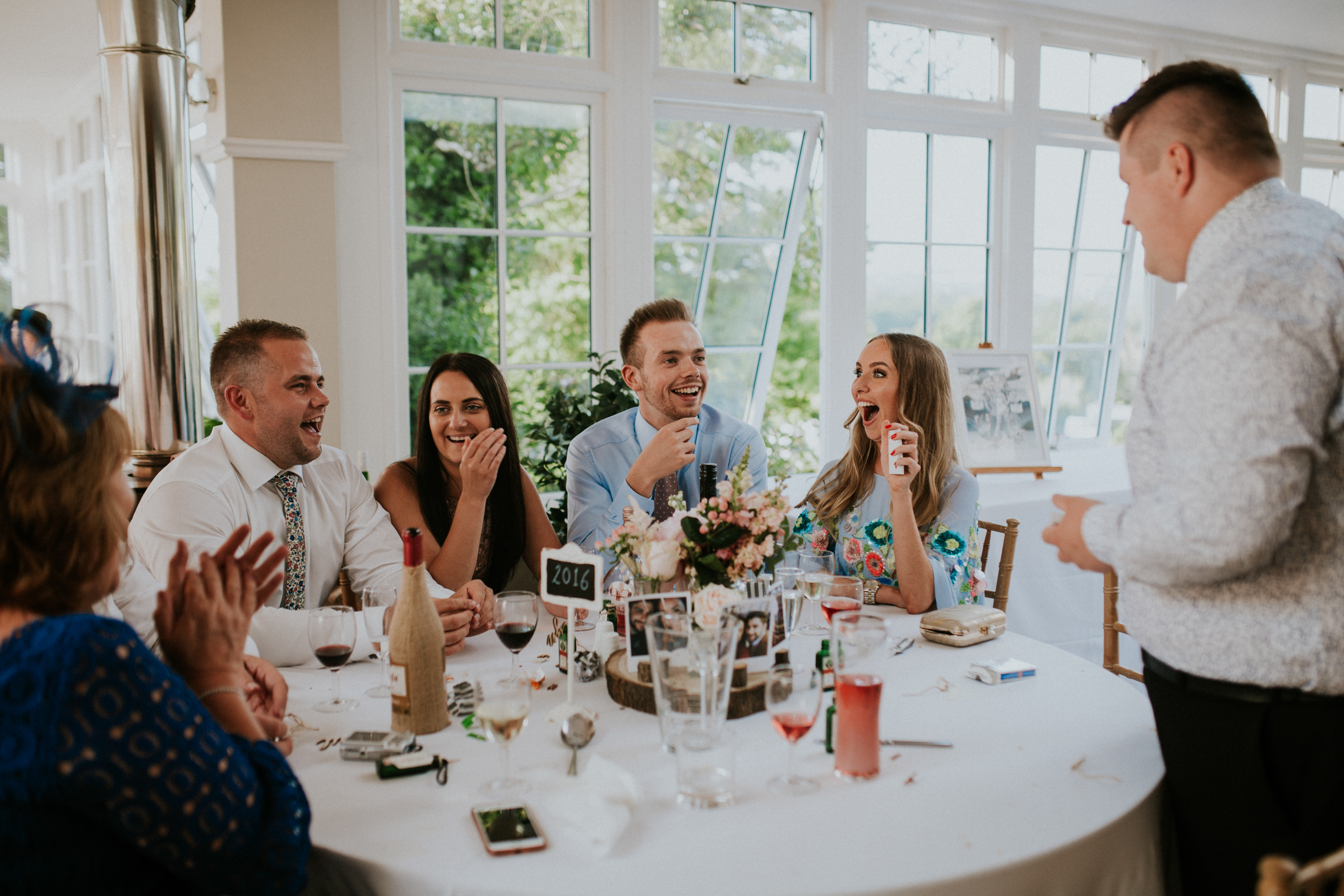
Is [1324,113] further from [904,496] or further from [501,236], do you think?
[904,496]

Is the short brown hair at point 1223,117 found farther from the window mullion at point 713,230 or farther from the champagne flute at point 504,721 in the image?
the window mullion at point 713,230

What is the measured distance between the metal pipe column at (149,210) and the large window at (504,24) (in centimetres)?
88

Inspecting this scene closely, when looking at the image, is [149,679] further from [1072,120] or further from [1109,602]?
[1072,120]

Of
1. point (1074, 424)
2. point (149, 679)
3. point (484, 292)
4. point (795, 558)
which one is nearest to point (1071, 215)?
point (1074, 424)

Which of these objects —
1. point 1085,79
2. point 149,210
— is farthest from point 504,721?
point 1085,79

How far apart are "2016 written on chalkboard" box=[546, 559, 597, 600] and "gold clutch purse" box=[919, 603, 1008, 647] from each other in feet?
2.52

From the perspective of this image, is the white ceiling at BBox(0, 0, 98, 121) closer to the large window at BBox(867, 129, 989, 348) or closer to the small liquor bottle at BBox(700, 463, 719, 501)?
the large window at BBox(867, 129, 989, 348)

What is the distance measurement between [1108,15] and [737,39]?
211 cm

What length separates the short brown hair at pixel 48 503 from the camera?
3.22 feet

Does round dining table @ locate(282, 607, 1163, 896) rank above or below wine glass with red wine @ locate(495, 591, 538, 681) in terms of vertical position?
below

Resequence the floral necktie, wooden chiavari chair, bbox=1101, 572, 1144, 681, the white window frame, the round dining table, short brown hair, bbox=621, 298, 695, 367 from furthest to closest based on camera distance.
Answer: the white window frame
short brown hair, bbox=621, 298, 695, 367
the floral necktie
wooden chiavari chair, bbox=1101, 572, 1144, 681
the round dining table

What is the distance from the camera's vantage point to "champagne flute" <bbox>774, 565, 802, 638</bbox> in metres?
1.80

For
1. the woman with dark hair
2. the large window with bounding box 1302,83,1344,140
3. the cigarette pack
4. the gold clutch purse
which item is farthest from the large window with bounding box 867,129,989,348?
the cigarette pack

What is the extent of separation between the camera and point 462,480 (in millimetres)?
2506
